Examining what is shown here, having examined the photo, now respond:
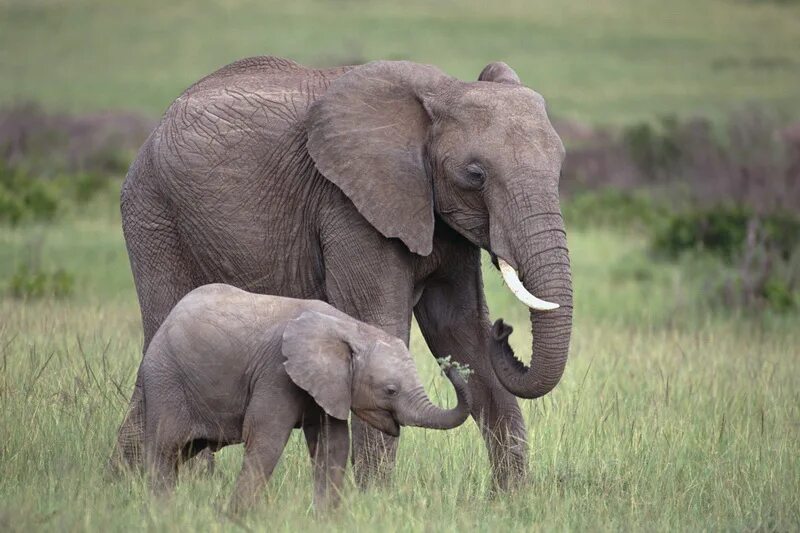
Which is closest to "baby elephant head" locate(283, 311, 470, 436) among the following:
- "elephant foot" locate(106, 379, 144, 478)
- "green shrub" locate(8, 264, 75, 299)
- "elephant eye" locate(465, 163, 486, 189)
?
"elephant eye" locate(465, 163, 486, 189)

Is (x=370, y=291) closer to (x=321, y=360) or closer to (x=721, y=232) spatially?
(x=321, y=360)

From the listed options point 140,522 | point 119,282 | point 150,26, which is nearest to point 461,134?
point 140,522

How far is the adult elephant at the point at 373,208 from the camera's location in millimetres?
6566

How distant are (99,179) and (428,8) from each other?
143 feet

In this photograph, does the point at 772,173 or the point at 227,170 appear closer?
the point at 227,170

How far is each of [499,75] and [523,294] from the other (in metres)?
1.40

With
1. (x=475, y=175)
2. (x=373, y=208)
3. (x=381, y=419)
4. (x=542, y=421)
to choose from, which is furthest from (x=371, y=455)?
(x=542, y=421)

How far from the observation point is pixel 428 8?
63938 millimetres

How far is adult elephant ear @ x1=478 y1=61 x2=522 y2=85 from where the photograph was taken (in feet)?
23.5

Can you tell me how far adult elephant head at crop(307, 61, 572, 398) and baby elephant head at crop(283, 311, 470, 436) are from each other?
2.38 ft

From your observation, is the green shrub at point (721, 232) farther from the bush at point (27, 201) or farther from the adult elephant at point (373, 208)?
the adult elephant at point (373, 208)

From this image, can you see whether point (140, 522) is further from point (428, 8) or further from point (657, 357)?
point (428, 8)

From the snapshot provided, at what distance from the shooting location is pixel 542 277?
253 inches

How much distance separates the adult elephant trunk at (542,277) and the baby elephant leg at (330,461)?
93cm
